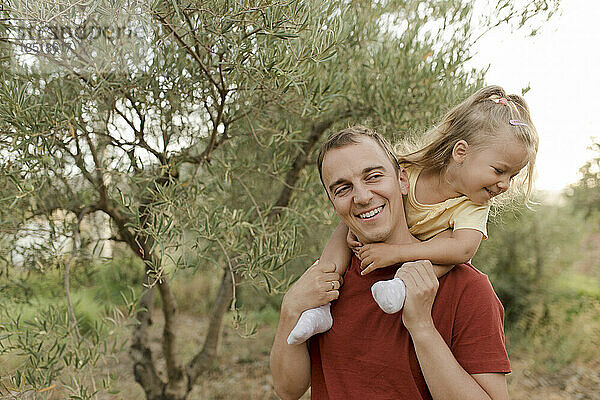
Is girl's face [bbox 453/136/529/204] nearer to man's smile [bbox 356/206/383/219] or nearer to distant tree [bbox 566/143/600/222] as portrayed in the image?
man's smile [bbox 356/206/383/219]

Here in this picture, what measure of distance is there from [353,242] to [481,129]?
663mm

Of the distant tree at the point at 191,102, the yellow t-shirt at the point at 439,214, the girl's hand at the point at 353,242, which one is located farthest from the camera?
the distant tree at the point at 191,102

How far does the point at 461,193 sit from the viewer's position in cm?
216

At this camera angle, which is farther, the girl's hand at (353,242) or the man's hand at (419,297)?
the girl's hand at (353,242)

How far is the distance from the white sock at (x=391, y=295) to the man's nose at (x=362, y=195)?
0.89ft

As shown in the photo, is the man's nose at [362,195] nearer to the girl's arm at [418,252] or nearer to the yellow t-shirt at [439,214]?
the girl's arm at [418,252]

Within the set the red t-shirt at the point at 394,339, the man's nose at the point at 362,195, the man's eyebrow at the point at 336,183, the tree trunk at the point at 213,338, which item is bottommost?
the tree trunk at the point at 213,338

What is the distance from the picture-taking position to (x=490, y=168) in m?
2.11

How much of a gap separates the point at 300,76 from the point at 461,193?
0.90 m

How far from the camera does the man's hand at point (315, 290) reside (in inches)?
74.2

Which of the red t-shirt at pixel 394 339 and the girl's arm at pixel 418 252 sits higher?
the girl's arm at pixel 418 252

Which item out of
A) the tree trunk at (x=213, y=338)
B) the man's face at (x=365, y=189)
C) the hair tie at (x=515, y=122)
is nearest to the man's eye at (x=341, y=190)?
the man's face at (x=365, y=189)

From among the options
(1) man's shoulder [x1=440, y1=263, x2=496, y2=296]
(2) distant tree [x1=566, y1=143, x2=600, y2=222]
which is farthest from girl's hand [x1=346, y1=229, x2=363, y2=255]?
(2) distant tree [x1=566, y1=143, x2=600, y2=222]

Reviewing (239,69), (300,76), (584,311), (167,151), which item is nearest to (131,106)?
(167,151)
